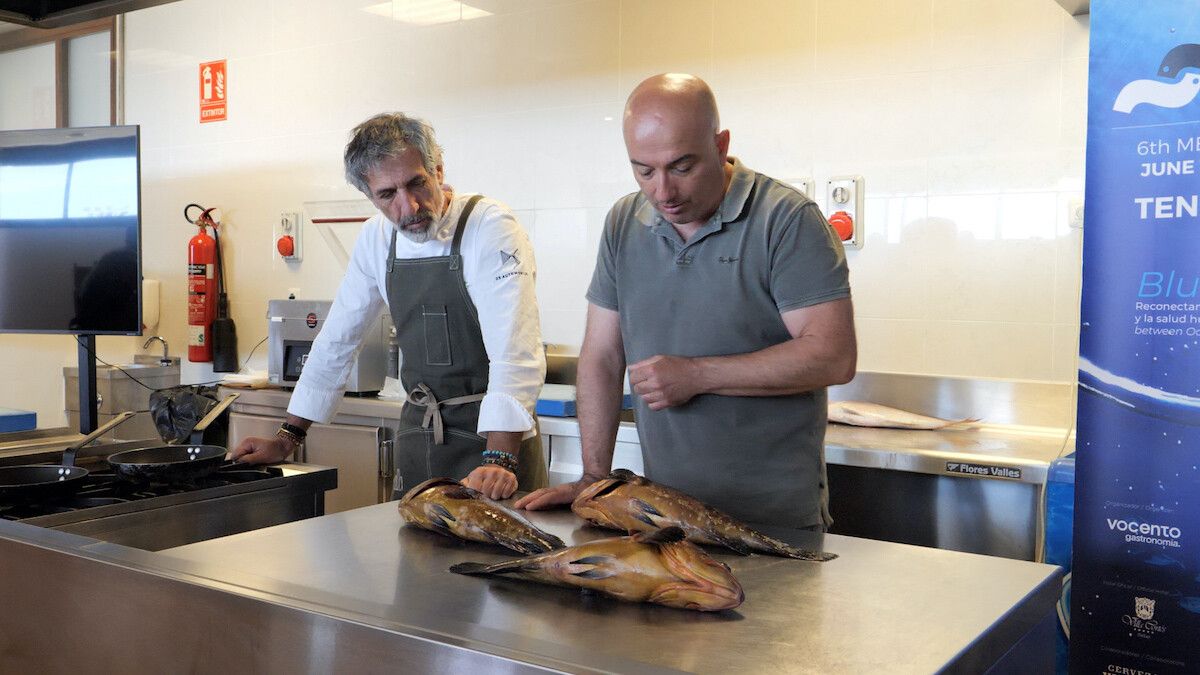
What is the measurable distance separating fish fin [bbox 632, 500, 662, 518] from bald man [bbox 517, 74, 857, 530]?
0.95 feet

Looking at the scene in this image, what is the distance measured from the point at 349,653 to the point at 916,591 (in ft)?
2.19

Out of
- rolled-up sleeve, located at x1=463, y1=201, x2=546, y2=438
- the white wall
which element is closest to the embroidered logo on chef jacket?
rolled-up sleeve, located at x1=463, y1=201, x2=546, y2=438

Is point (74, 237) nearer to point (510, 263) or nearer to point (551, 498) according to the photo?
point (510, 263)

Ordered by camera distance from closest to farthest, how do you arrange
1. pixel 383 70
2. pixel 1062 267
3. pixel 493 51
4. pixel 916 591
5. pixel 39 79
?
pixel 916 591
pixel 1062 267
pixel 493 51
pixel 383 70
pixel 39 79

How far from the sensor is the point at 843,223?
11.7 ft

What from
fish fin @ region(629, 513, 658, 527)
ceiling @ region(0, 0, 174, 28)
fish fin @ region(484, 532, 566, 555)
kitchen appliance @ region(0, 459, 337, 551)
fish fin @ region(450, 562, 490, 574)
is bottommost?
kitchen appliance @ region(0, 459, 337, 551)

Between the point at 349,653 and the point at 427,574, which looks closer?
the point at 349,653

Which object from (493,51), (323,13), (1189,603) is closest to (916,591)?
(1189,603)

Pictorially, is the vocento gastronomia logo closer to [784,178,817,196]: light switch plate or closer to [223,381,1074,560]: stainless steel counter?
[223,381,1074,560]: stainless steel counter

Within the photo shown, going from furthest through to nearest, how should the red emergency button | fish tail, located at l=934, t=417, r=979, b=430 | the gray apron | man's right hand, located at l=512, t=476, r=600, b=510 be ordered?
the red emergency button → fish tail, located at l=934, t=417, r=979, b=430 → the gray apron → man's right hand, located at l=512, t=476, r=600, b=510

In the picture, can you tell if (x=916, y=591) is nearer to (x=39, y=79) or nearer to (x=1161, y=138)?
(x=1161, y=138)

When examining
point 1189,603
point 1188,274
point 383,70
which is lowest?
point 1189,603

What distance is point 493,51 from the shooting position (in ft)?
14.7

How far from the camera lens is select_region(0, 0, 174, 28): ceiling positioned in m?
2.39
